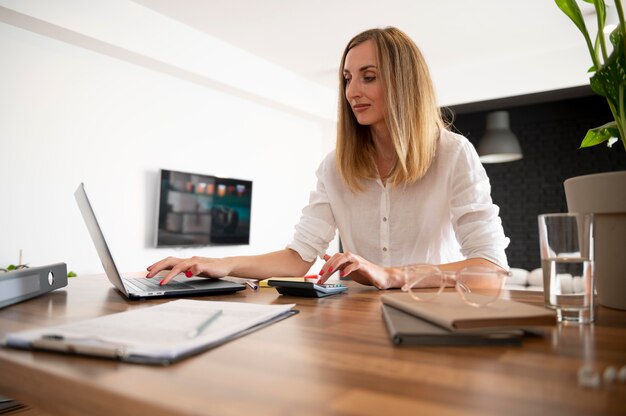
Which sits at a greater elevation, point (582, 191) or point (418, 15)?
point (418, 15)

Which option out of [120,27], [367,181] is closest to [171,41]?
[120,27]

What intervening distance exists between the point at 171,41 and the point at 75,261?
2.09 metres

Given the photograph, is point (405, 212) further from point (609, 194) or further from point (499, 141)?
point (499, 141)

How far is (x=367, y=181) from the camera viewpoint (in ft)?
5.58

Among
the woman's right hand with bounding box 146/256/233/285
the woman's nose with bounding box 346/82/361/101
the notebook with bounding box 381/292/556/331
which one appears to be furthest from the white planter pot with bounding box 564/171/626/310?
the woman's nose with bounding box 346/82/361/101

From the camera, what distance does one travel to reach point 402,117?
1605 millimetres

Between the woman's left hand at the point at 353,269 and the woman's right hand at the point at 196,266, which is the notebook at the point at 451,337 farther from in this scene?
the woman's right hand at the point at 196,266

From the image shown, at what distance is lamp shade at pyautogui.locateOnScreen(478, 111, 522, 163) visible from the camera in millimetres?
5625

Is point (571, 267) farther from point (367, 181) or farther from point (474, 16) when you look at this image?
point (474, 16)

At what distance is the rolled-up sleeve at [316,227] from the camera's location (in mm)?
1578

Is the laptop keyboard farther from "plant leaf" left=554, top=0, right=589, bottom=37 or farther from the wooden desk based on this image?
"plant leaf" left=554, top=0, right=589, bottom=37

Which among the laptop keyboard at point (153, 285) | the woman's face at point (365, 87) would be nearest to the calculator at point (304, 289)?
the laptop keyboard at point (153, 285)

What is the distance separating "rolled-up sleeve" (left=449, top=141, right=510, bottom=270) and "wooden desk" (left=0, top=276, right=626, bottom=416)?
0.69 m

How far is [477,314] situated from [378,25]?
4436 millimetres
